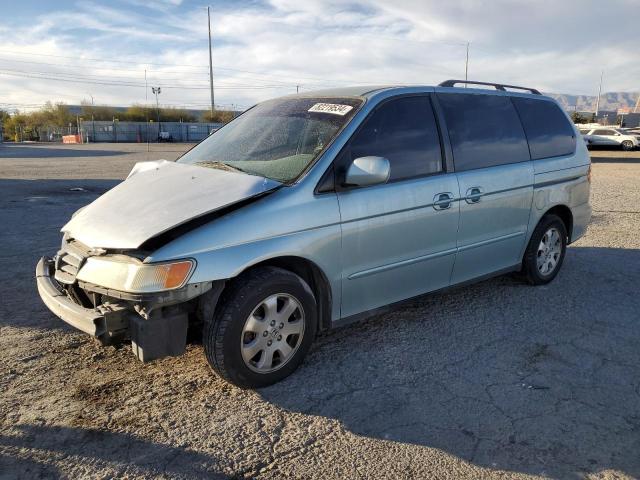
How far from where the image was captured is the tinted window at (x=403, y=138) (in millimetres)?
3686

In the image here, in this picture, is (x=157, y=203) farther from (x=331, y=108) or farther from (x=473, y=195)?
(x=473, y=195)

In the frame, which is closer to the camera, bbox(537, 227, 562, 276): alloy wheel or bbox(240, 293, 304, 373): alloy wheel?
bbox(240, 293, 304, 373): alloy wheel

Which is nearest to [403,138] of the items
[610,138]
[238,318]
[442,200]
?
[442,200]

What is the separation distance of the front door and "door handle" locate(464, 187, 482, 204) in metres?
0.15

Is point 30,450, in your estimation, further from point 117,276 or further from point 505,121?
point 505,121

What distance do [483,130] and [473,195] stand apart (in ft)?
2.10

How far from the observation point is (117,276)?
288 cm

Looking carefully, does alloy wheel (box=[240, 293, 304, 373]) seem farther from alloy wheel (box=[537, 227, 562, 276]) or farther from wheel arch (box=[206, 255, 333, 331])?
alloy wheel (box=[537, 227, 562, 276])

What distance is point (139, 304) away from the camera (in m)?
2.81

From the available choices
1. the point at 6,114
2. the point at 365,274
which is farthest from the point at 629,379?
the point at 6,114

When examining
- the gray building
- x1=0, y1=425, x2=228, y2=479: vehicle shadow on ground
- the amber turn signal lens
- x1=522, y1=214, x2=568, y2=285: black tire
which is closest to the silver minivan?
the amber turn signal lens

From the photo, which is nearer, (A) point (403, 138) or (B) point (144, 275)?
(B) point (144, 275)

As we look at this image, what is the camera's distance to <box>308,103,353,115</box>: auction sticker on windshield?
12.4 feet

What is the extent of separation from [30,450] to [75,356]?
3.47 feet
